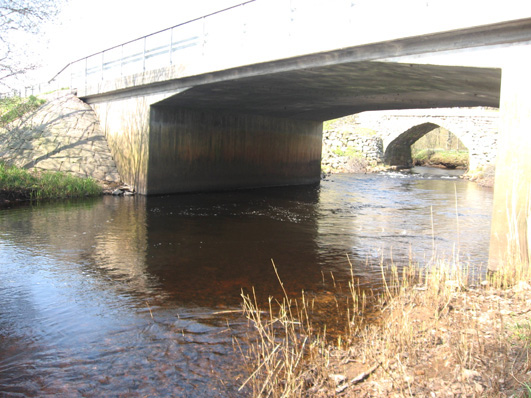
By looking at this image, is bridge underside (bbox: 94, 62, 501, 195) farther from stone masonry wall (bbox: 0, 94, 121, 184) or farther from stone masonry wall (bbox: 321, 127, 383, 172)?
stone masonry wall (bbox: 321, 127, 383, 172)

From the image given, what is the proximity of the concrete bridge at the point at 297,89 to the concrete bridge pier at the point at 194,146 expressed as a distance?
1.9 inches

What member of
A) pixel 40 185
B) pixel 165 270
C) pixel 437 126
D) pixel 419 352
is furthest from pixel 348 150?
pixel 419 352

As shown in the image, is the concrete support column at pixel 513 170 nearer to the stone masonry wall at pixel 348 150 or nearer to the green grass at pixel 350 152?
the stone masonry wall at pixel 348 150

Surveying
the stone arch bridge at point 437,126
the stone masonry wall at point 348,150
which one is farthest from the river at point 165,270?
the stone masonry wall at point 348,150

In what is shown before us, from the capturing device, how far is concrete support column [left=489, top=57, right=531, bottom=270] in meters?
6.93

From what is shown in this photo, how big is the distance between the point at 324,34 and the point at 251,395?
8.07 m

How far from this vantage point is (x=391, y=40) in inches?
353

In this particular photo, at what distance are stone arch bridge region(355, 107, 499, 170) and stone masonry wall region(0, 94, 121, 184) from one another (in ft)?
72.7

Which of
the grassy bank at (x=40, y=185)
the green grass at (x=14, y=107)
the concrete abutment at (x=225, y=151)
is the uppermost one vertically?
the green grass at (x=14, y=107)

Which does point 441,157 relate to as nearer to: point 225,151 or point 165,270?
point 225,151

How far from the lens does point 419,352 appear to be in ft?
14.3

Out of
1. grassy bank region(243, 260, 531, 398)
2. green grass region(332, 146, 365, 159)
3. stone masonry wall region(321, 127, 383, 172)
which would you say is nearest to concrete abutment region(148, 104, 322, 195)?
stone masonry wall region(321, 127, 383, 172)

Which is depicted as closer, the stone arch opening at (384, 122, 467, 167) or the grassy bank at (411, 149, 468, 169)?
the stone arch opening at (384, 122, 467, 167)

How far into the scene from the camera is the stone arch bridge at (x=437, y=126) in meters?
30.4
